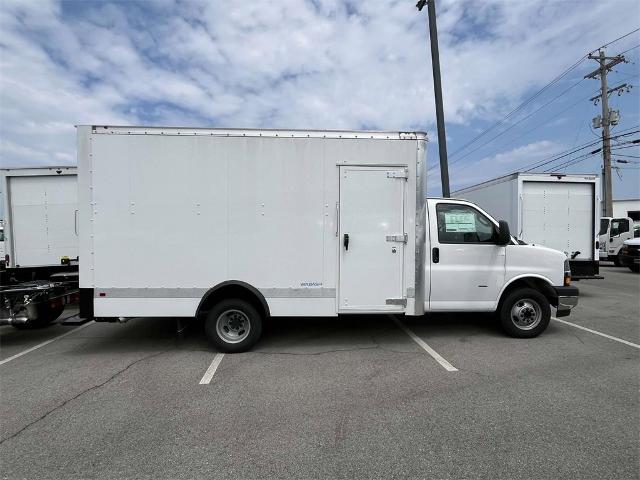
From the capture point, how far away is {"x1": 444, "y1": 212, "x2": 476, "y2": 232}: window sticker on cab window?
18.2 ft

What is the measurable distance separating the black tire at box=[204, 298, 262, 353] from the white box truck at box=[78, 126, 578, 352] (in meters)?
0.02

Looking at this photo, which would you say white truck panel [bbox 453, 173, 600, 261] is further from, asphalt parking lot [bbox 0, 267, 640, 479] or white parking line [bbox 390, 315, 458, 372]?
white parking line [bbox 390, 315, 458, 372]

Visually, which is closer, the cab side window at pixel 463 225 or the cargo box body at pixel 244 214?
the cargo box body at pixel 244 214

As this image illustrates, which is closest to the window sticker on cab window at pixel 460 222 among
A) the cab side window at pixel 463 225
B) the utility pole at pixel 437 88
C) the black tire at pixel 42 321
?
the cab side window at pixel 463 225

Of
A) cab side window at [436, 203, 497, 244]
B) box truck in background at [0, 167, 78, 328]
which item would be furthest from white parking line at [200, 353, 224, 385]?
box truck in background at [0, 167, 78, 328]

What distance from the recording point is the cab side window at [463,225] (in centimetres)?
552

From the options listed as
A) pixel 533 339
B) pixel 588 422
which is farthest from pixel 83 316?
pixel 533 339

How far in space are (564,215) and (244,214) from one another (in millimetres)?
8570

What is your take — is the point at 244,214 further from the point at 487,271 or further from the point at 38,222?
the point at 38,222

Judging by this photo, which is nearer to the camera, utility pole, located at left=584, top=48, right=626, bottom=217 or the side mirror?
the side mirror

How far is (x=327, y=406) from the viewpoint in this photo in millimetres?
3627

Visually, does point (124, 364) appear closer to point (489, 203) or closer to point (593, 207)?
point (489, 203)

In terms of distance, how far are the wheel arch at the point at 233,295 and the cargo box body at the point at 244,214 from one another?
2.0 inches

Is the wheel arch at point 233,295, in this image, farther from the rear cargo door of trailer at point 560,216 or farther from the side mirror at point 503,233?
the rear cargo door of trailer at point 560,216
